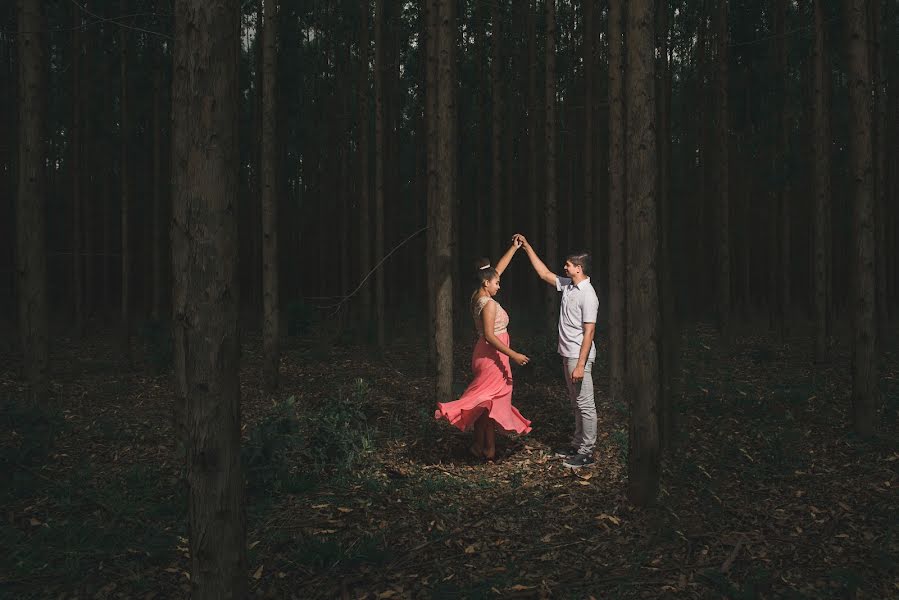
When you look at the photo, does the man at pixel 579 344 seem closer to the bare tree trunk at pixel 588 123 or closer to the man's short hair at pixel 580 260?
the man's short hair at pixel 580 260

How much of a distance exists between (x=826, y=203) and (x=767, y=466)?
279 inches

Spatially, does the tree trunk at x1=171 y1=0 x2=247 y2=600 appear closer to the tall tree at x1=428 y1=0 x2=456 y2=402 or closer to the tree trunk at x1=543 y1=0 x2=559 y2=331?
the tall tree at x1=428 y1=0 x2=456 y2=402

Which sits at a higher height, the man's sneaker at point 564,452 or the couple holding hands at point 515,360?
the couple holding hands at point 515,360

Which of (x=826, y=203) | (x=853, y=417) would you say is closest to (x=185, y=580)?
Result: (x=853, y=417)

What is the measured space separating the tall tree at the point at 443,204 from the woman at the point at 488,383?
3.90ft

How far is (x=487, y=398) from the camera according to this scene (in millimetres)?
7160

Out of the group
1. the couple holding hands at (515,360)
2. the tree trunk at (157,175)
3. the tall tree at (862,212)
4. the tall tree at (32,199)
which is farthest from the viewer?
the tree trunk at (157,175)

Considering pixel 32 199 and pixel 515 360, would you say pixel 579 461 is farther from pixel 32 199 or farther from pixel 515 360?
pixel 32 199

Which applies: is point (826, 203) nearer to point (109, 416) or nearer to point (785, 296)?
point (785, 296)

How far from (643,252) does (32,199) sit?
7.18 m

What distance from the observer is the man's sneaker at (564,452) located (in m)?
7.35

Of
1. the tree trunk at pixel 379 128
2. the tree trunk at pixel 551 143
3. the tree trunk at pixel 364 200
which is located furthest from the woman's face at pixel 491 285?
the tree trunk at pixel 364 200

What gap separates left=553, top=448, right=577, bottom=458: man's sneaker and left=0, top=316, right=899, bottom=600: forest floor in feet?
0.36

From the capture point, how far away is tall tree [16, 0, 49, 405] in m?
8.19
